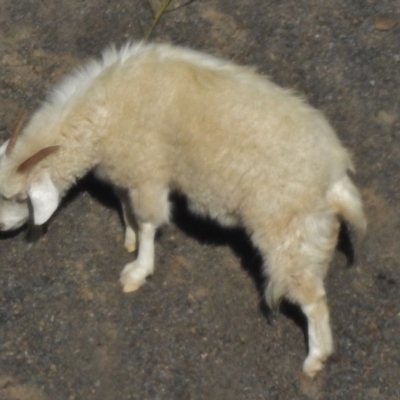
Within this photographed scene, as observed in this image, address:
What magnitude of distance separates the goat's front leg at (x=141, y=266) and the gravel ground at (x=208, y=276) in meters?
0.06

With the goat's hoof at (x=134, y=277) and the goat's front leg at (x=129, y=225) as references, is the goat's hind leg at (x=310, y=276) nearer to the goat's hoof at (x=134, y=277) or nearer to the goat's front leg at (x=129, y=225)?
the goat's hoof at (x=134, y=277)

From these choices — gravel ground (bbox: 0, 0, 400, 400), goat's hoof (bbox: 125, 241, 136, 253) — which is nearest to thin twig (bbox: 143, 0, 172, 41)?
gravel ground (bbox: 0, 0, 400, 400)

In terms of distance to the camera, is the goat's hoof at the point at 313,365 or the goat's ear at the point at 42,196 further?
the goat's ear at the point at 42,196

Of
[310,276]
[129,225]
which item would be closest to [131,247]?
[129,225]

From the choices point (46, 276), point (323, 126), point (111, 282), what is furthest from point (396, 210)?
point (46, 276)

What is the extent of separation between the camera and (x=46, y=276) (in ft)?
19.0

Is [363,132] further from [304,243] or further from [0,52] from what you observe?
[0,52]

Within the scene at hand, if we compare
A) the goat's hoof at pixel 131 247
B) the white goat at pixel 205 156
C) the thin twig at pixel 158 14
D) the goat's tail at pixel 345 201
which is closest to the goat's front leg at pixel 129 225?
the goat's hoof at pixel 131 247

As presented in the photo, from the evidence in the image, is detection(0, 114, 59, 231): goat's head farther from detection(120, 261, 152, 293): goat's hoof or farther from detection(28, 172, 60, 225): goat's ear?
detection(120, 261, 152, 293): goat's hoof

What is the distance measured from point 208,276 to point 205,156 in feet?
2.95

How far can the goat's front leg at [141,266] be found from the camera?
571cm

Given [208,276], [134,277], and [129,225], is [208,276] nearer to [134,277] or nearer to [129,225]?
[134,277]

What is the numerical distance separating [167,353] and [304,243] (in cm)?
105

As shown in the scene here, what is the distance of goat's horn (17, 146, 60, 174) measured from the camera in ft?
17.5
